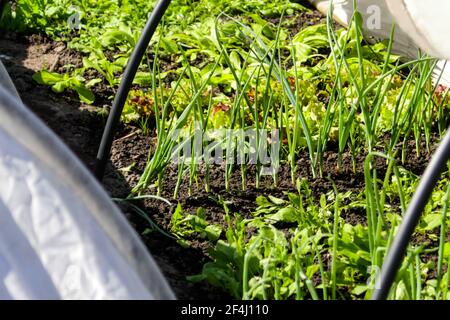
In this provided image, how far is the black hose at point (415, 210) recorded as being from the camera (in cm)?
160

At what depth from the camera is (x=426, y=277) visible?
7.30 feet

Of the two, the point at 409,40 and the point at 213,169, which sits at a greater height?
the point at 409,40

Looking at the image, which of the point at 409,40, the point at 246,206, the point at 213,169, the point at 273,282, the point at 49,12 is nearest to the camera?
the point at 273,282

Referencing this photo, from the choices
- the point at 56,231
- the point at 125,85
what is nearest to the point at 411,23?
the point at 125,85

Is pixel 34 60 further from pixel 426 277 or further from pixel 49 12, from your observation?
pixel 426 277

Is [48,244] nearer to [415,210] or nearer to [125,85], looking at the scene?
[415,210]

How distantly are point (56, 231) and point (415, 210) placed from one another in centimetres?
63

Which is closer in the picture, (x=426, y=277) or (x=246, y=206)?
(x=426, y=277)

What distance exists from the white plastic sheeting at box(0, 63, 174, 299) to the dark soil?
70 centimetres

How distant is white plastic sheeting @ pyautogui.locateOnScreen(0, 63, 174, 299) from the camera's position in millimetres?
1433

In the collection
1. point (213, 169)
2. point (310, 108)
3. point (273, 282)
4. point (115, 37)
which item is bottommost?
point (273, 282)
